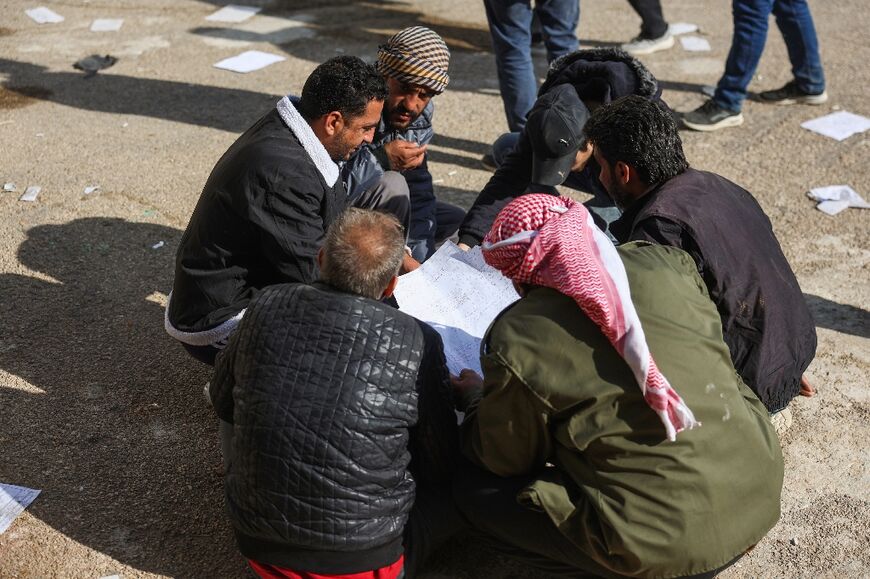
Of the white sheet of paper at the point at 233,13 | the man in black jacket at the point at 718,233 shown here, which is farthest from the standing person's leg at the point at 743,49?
the white sheet of paper at the point at 233,13

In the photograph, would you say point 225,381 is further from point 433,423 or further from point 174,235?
point 174,235

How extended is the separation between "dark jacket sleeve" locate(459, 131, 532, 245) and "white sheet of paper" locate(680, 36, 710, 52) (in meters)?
4.15

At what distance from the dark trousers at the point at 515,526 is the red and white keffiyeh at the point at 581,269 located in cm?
48

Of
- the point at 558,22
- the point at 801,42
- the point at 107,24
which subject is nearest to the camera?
the point at 558,22

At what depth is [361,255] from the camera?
100.0 inches

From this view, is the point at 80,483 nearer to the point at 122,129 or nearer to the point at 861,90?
the point at 122,129

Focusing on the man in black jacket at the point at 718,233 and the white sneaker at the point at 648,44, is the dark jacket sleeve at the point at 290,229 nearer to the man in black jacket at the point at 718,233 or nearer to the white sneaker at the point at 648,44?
the man in black jacket at the point at 718,233

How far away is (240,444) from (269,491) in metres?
0.15

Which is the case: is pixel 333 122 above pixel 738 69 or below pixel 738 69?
above

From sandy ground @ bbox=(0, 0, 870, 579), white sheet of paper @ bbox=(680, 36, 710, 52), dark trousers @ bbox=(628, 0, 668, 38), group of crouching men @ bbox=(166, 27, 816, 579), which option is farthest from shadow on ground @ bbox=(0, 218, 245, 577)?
white sheet of paper @ bbox=(680, 36, 710, 52)

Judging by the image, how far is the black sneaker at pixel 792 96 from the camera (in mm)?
6551

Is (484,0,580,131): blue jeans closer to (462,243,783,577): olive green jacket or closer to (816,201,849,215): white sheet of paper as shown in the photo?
(816,201,849,215): white sheet of paper

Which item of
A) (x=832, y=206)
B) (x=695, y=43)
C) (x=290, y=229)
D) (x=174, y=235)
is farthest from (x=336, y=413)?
(x=695, y=43)

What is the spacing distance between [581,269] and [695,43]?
5956 mm
